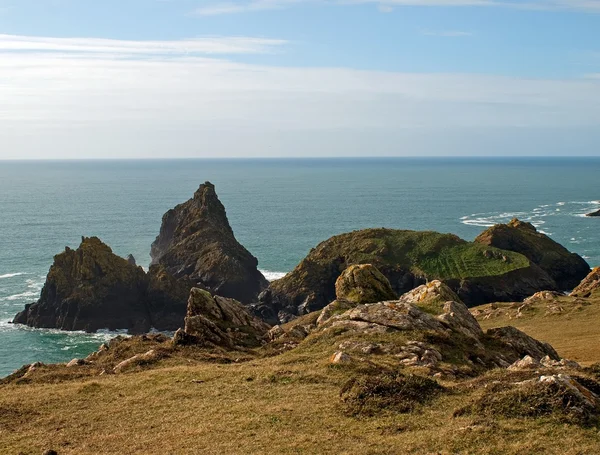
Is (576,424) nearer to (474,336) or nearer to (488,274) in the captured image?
(474,336)

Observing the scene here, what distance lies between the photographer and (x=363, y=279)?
180 feet

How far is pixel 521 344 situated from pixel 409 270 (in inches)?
2897

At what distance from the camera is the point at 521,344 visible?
41.0m

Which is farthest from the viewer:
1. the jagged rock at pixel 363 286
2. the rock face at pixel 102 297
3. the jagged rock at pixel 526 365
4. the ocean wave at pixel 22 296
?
the ocean wave at pixel 22 296

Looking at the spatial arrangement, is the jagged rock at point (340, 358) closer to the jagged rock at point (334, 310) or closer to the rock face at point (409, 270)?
the jagged rock at point (334, 310)

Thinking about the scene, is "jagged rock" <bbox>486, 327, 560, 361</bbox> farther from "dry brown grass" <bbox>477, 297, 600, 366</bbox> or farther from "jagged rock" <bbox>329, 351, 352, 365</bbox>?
"jagged rock" <bbox>329, 351, 352, 365</bbox>

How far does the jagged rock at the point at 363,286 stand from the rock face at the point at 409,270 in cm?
4762

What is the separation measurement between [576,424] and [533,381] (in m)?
2.93

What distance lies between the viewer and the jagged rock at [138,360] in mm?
36250

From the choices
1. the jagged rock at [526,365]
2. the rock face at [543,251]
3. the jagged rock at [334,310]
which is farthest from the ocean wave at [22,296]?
the jagged rock at [526,365]

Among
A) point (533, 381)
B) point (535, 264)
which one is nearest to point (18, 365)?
point (533, 381)

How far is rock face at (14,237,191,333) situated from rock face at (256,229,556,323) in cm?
1601

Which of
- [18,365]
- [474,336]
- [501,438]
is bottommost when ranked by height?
[18,365]

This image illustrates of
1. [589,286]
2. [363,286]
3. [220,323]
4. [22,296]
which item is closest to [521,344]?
[363,286]
